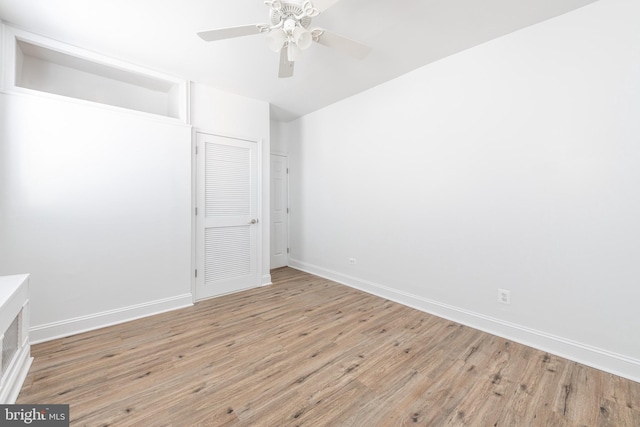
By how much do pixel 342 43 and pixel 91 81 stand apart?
8.96 ft

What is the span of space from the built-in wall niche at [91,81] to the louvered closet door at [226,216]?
24.8 inches

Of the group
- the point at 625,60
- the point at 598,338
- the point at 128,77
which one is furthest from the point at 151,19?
the point at 598,338

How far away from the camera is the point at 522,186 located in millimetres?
2199

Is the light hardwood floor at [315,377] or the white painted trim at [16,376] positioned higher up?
the white painted trim at [16,376]

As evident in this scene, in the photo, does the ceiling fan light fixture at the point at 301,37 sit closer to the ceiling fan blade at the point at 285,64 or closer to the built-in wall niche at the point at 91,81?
the ceiling fan blade at the point at 285,64

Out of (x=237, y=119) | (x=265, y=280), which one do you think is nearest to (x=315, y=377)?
(x=265, y=280)

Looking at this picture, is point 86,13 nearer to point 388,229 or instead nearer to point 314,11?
point 314,11

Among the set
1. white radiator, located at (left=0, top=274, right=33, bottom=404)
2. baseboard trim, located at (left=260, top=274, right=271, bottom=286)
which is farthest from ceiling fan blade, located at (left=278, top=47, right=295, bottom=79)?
baseboard trim, located at (left=260, top=274, right=271, bottom=286)

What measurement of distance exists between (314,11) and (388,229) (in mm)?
2374

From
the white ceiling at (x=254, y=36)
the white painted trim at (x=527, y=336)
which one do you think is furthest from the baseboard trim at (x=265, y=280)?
the white ceiling at (x=254, y=36)

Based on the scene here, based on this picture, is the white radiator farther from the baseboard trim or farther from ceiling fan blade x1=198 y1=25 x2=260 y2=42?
the baseboard trim

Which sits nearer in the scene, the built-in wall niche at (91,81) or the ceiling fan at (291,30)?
the ceiling fan at (291,30)

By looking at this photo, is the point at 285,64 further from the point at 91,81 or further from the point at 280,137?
the point at 280,137

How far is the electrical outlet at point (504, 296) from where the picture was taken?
2.29 meters
